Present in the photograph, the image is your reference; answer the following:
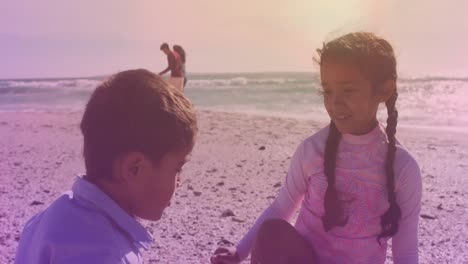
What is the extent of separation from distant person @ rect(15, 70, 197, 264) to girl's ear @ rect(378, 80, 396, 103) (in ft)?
3.51

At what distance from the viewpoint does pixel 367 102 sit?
2.53 m

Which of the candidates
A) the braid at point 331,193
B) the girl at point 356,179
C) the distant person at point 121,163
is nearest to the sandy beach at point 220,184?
the girl at point 356,179

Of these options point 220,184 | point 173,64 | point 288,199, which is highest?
point 288,199

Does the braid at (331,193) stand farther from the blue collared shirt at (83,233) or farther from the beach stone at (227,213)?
the beach stone at (227,213)

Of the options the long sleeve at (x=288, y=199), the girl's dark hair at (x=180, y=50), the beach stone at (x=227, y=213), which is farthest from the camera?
the girl's dark hair at (x=180, y=50)

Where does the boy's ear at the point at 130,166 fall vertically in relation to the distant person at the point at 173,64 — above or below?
above

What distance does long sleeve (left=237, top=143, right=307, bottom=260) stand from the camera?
2.69 m

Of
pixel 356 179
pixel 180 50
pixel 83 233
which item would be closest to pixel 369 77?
pixel 356 179

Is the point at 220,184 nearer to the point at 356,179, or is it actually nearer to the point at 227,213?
the point at 227,213

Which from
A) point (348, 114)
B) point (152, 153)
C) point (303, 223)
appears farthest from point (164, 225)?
point (152, 153)

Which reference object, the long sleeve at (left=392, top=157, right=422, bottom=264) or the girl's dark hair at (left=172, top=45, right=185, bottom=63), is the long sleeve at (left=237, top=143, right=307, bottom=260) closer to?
the long sleeve at (left=392, top=157, right=422, bottom=264)

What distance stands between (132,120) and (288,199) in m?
1.27

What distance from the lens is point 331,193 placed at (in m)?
2.48

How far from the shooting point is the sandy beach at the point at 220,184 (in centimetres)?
394
